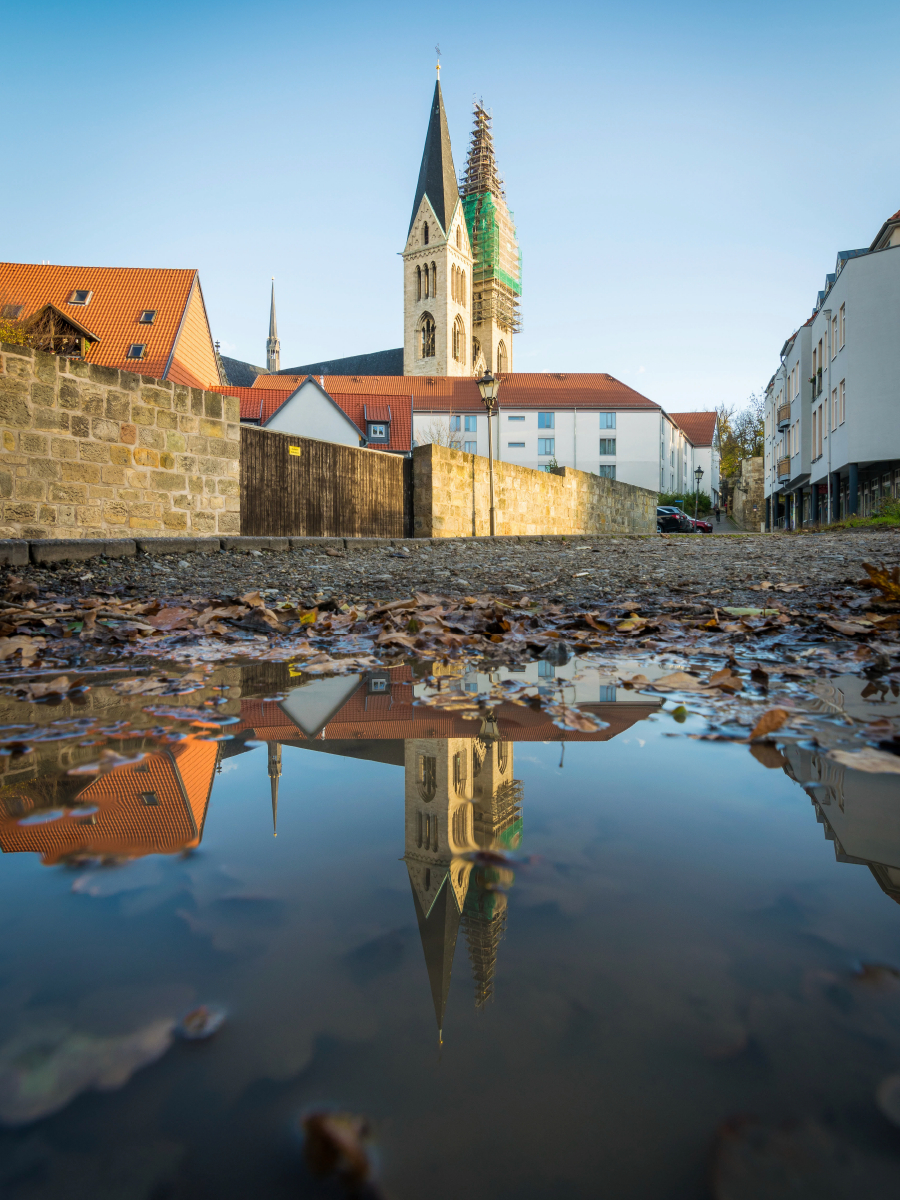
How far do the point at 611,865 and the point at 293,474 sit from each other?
1107cm

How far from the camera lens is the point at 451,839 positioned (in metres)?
1.07

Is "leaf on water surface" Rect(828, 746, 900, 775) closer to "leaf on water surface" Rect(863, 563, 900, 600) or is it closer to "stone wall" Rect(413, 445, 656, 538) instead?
"leaf on water surface" Rect(863, 563, 900, 600)

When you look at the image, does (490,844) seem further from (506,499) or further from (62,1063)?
(506,499)

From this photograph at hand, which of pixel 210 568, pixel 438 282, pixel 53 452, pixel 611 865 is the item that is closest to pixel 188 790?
pixel 611 865

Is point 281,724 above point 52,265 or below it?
below

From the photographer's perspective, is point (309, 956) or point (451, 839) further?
point (451, 839)

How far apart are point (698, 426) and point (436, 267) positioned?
33370 millimetres

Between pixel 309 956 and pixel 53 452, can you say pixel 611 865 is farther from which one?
pixel 53 452

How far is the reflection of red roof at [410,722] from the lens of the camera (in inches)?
65.3

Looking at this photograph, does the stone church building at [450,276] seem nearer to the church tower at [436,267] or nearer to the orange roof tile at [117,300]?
the church tower at [436,267]

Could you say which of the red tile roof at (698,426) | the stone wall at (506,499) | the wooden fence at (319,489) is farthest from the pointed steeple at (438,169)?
the wooden fence at (319,489)

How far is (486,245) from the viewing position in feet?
270

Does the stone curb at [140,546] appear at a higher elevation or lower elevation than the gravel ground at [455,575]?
higher

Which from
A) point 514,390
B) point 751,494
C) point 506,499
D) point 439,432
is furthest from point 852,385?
point 514,390
